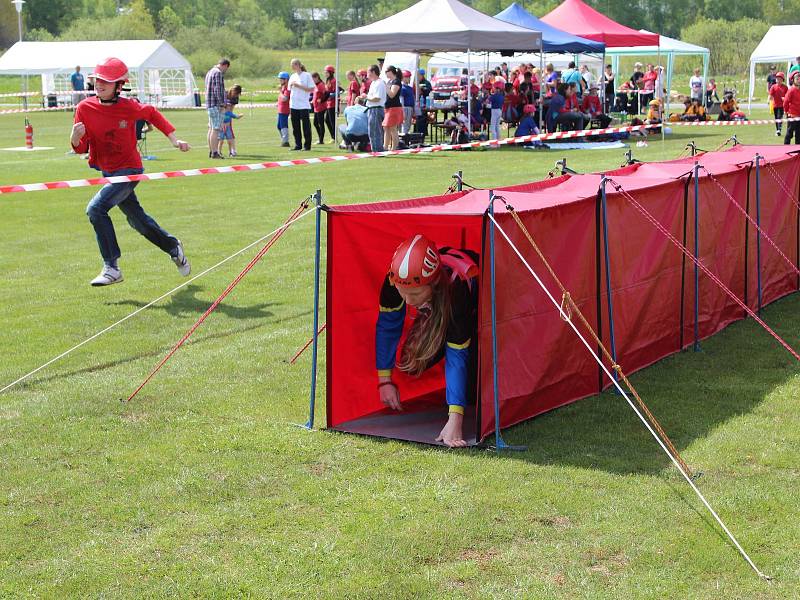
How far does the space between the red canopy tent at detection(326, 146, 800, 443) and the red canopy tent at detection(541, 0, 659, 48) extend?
20.9 metres

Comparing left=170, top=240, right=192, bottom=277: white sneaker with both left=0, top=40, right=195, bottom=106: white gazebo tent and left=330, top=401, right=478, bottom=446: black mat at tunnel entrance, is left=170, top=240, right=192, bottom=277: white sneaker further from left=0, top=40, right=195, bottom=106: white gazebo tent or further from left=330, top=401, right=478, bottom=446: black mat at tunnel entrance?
left=0, top=40, right=195, bottom=106: white gazebo tent

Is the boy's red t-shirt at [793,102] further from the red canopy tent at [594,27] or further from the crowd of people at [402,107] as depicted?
the red canopy tent at [594,27]

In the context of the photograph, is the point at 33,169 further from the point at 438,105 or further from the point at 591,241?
the point at 591,241

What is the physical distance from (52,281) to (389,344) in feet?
18.7

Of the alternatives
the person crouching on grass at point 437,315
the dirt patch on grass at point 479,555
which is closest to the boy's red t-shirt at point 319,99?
the person crouching on grass at point 437,315

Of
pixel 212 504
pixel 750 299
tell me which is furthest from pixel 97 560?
pixel 750 299

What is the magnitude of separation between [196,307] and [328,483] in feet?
14.8

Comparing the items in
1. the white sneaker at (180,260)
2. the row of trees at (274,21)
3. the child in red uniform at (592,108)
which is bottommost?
the white sneaker at (180,260)

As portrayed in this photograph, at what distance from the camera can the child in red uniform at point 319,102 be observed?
2594cm

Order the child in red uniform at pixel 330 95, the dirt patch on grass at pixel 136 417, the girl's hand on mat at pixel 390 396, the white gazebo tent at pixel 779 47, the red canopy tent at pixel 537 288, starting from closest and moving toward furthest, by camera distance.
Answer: the red canopy tent at pixel 537 288 → the girl's hand on mat at pixel 390 396 → the dirt patch on grass at pixel 136 417 → the child in red uniform at pixel 330 95 → the white gazebo tent at pixel 779 47

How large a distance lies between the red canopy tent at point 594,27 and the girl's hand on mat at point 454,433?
78.9 ft

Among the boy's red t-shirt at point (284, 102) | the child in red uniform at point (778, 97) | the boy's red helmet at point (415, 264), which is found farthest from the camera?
the child in red uniform at point (778, 97)

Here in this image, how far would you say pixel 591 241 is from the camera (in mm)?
7133

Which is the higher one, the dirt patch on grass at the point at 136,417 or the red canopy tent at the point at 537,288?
the red canopy tent at the point at 537,288
